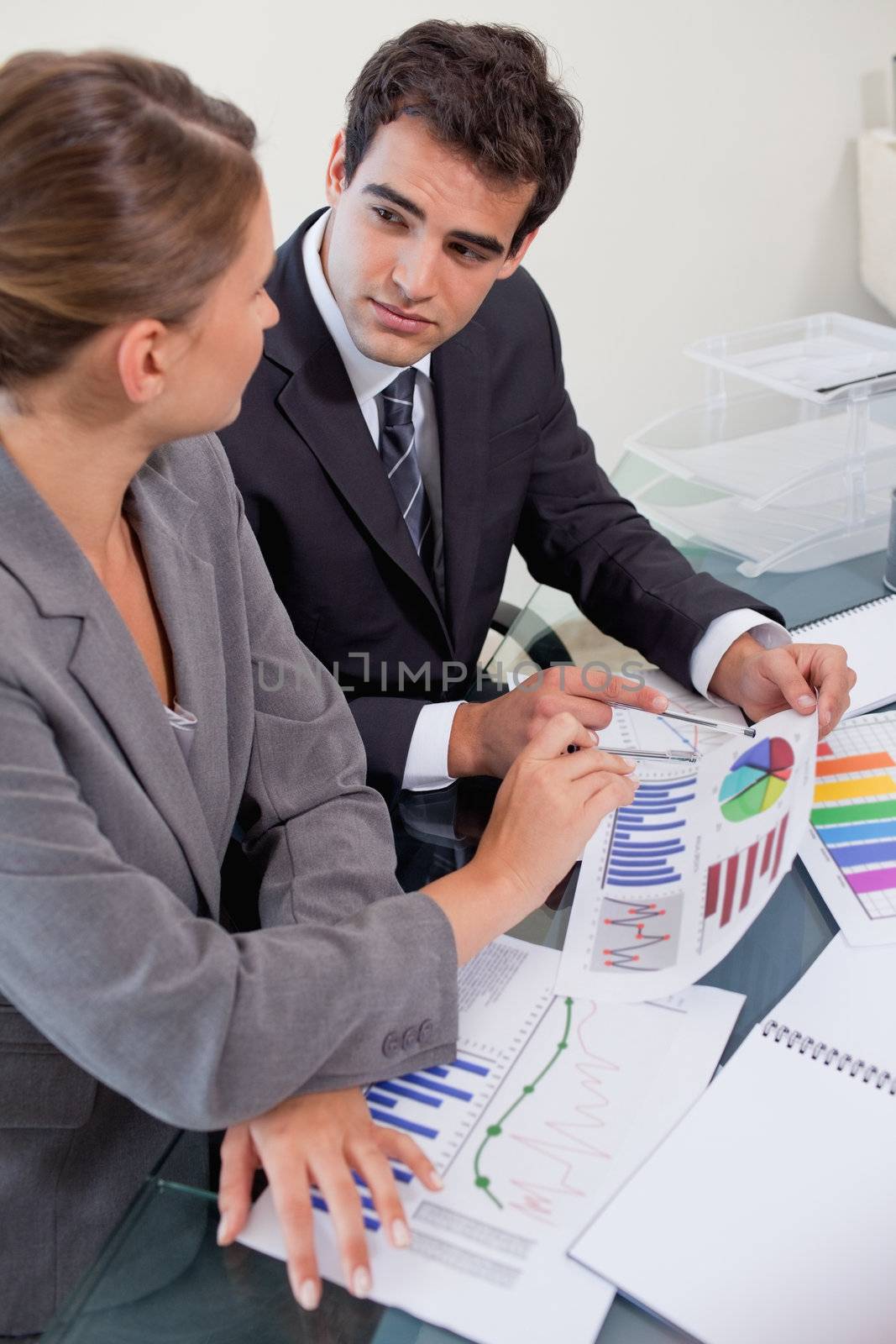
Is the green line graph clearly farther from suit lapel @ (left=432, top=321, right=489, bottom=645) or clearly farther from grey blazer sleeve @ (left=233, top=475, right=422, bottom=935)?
suit lapel @ (left=432, top=321, right=489, bottom=645)

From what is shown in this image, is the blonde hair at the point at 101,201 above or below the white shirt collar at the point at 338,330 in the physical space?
above

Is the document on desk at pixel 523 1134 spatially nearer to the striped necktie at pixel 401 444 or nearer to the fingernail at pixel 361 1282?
the fingernail at pixel 361 1282

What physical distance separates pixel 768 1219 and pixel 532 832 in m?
0.38

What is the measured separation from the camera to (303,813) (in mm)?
1241

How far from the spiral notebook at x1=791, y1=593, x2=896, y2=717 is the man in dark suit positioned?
7 centimetres

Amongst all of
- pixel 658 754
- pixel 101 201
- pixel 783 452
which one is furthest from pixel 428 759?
pixel 783 452

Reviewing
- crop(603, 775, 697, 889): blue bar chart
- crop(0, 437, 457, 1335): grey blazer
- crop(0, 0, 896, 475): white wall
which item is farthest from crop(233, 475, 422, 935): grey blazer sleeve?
crop(0, 0, 896, 475): white wall

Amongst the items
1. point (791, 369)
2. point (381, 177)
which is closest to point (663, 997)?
point (381, 177)

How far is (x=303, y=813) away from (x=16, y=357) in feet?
1.75

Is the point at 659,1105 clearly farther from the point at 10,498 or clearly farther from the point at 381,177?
the point at 381,177

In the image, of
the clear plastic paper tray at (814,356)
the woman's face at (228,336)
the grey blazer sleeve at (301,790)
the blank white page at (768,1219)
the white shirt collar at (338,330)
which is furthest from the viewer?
the clear plastic paper tray at (814,356)

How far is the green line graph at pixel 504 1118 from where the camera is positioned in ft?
2.90

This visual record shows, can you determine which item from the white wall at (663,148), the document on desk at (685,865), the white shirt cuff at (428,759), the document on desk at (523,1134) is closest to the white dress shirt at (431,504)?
the white shirt cuff at (428,759)

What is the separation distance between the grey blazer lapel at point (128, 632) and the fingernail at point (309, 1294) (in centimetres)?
37
